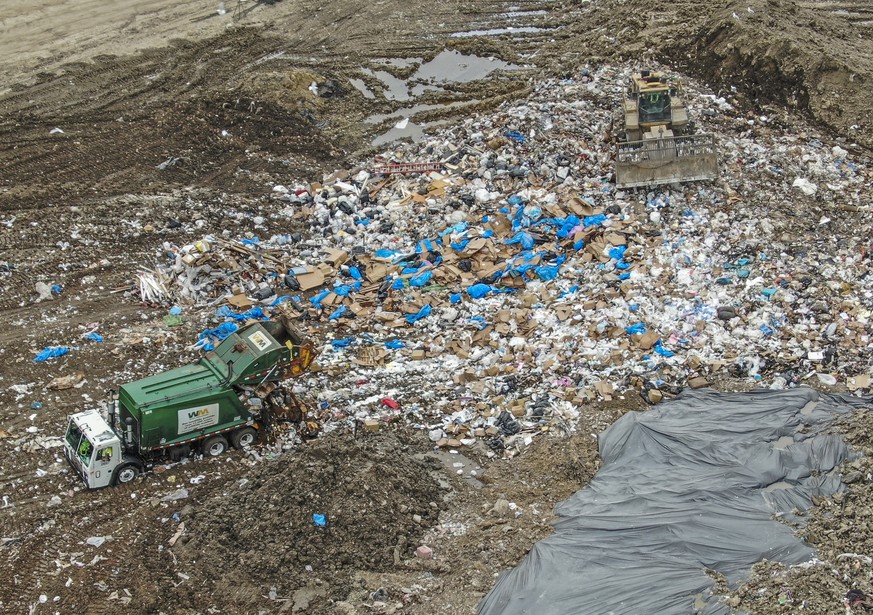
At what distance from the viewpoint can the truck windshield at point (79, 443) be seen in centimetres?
977

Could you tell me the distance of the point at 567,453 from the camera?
1005cm

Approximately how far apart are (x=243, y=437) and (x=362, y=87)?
11230 millimetres

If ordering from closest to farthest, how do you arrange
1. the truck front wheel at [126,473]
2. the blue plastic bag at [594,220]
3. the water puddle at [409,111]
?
the truck front wheel at [126,473]
the blue plastic bag at [594,220]
the water puddle at [409,111]

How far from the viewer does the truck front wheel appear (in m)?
9.95

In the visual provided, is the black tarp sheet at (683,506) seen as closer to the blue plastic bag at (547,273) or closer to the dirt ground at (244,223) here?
the dirt ground at (244,223)

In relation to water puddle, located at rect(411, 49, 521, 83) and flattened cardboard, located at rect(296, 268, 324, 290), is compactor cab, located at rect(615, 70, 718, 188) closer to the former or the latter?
flattened cardboard, located at rect(296, 268, 324, 290)

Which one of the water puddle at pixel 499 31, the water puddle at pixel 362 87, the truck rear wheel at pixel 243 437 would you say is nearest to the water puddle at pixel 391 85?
the water puddle at pixel 362 87

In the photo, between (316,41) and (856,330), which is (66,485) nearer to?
(856,330)

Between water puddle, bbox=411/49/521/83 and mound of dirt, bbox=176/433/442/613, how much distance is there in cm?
1218

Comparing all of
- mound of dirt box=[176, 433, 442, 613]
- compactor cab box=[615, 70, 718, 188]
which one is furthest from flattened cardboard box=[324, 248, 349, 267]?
compactor cab box=[615, 70, 718, 188]

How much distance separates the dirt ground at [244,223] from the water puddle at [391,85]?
0.85ft

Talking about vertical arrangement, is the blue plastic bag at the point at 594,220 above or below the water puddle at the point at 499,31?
below

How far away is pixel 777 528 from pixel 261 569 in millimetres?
5200

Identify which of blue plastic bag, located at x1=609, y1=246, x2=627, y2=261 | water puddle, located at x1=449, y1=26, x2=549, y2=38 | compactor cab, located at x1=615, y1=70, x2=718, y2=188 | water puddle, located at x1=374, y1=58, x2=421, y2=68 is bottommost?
blue plastic bag, located at x1=609, y1=246, x2=627, y2=261
